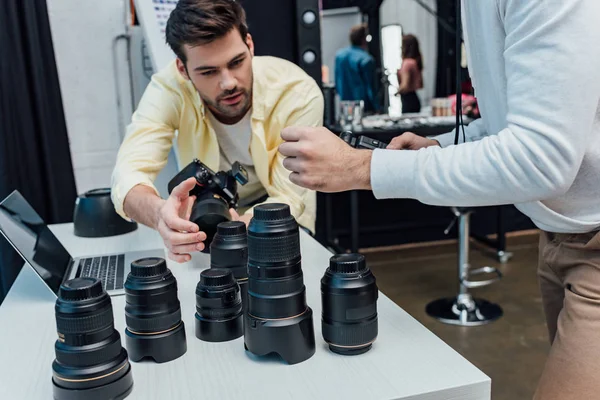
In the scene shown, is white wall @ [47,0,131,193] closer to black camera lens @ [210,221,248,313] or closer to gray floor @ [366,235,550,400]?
gray floor @ [366,235,550,400]

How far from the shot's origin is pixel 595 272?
2.99 ft

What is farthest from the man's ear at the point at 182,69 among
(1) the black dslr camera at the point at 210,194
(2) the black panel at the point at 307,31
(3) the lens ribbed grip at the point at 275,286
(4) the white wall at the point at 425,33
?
(4) the white wall at the point at 425,33

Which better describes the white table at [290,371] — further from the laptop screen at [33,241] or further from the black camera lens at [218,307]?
the laptop screen at [33,241]

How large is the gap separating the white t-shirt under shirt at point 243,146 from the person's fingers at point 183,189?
549mm

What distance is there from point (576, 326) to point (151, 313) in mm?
651

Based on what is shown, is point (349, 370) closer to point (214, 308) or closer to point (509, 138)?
point (214, 308)

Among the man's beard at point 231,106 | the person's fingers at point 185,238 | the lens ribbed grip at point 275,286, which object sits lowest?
the person's fingers at point 185,238

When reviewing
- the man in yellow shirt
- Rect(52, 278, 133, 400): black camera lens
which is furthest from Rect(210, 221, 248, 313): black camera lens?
the man in yellow shirt

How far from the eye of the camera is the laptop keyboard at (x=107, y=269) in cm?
121

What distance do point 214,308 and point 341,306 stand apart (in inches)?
8.3

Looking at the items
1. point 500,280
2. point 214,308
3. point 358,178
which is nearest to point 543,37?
point 358,178

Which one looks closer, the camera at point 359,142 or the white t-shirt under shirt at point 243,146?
the camera at point 359,142

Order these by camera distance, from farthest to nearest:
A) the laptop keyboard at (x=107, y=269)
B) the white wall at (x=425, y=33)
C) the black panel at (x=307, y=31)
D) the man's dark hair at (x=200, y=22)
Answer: the white wall at (x=425, y=33), the black panel at (x=307, y=31), the man's dark hair at (x=200, y=22), the laptop keyboard at (x=107, y=269)

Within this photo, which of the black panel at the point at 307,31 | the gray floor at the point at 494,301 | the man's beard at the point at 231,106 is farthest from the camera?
the black panel at the point at 307,31
